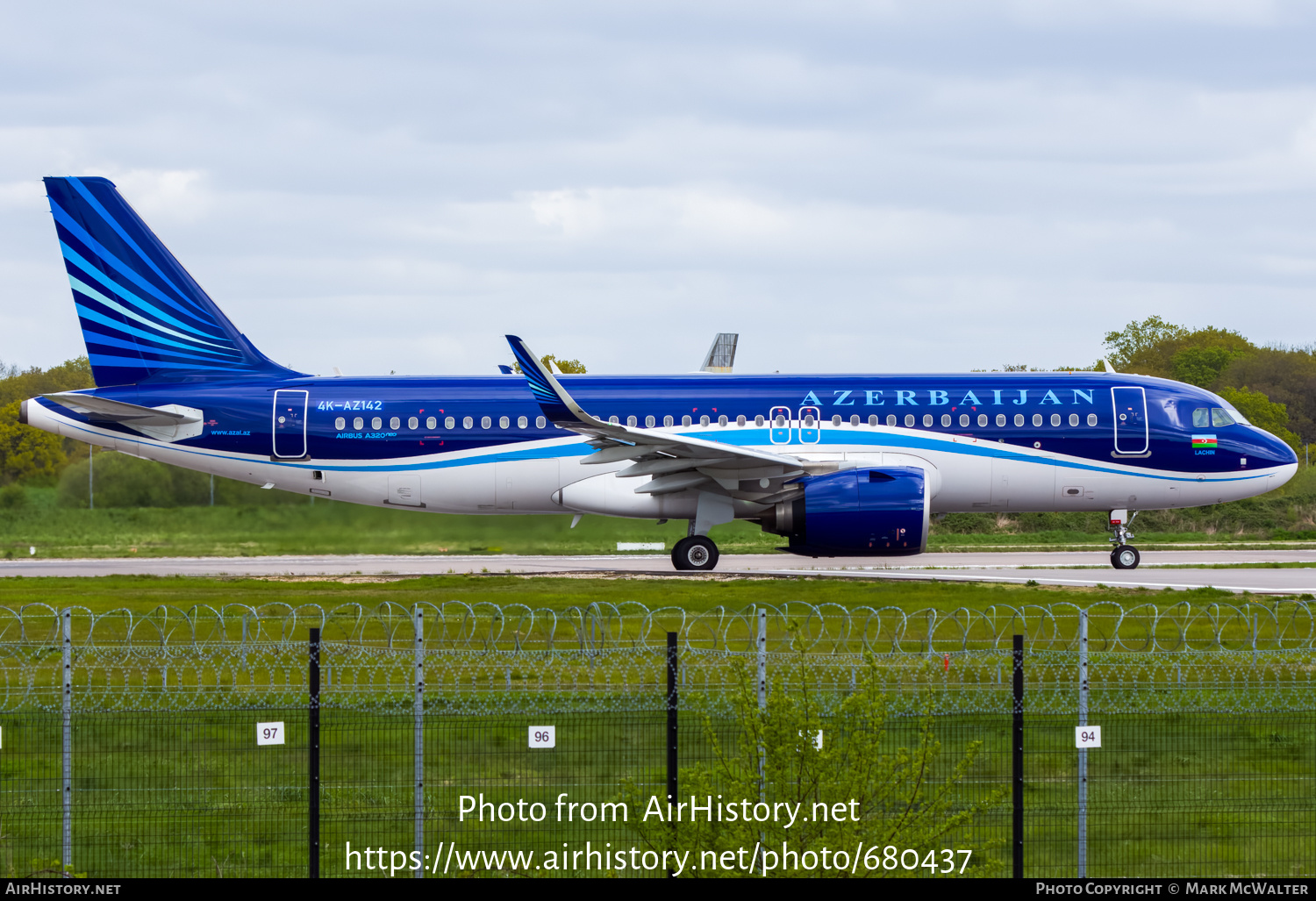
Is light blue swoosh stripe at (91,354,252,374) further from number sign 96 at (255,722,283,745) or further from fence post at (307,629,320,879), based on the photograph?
fence post at (307,629,320,879)

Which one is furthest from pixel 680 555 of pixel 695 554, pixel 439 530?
pixel 439 530

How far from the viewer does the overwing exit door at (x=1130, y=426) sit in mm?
29281

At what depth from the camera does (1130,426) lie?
96.3ft

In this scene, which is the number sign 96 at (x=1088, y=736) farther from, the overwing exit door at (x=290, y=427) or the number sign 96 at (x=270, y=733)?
the overwing exit door at (x=290, y=427)

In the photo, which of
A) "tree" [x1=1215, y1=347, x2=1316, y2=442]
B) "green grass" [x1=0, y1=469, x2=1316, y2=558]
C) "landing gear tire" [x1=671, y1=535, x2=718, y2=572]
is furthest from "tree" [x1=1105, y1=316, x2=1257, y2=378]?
"landing gear tire" [x1=671, y1=535, x2=718, y2=572]

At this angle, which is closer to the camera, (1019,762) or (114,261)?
(1019,762)

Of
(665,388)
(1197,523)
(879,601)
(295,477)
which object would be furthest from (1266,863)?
(1197,523)

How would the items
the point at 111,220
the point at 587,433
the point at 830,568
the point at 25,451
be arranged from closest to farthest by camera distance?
the point at 587,433 → the point at 111,220 → the point at 830,568 → the point at 25,451

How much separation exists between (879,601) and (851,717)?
1483 centimetres

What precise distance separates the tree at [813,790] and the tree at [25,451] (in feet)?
129

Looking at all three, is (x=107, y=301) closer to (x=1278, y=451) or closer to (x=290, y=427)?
(x=290, y=427)

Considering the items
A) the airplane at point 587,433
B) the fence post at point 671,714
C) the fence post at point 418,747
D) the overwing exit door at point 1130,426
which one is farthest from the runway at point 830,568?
the fence post at point 671,714

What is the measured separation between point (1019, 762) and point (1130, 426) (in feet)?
70.6

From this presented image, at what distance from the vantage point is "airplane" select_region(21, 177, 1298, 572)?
28.9m
